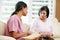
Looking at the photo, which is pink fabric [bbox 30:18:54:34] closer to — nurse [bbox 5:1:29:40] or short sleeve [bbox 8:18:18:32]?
nurse [bbox 5:1:29:40]

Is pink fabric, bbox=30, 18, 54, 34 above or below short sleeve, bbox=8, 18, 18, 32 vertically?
below

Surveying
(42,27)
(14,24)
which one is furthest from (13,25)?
(42,27)

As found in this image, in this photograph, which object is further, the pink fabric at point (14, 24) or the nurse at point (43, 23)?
the nurse at point (43, 23)

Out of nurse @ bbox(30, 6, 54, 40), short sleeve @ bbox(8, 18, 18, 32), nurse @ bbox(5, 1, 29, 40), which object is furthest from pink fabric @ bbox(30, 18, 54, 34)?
short sleeve @ bbox(8, 18, 18, 32)

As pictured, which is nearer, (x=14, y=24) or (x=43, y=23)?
(x=14, y=24)

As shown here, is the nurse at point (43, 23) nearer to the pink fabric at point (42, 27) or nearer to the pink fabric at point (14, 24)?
the pink fabric at point (42, 27)

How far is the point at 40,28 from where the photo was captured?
3.23 meters

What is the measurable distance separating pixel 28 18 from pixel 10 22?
1.74 m

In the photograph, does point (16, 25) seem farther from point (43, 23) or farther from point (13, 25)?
point (43, 23)

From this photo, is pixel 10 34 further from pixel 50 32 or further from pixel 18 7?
pixel 50 32

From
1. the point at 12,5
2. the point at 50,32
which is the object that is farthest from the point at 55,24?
the point at 12,5

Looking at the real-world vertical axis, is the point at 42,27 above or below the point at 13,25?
below

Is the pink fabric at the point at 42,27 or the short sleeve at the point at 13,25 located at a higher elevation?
the short sleeve at the point at 13,25

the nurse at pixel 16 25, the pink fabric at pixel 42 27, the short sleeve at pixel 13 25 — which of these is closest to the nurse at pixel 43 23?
the pink fabric at pixel 42 27
